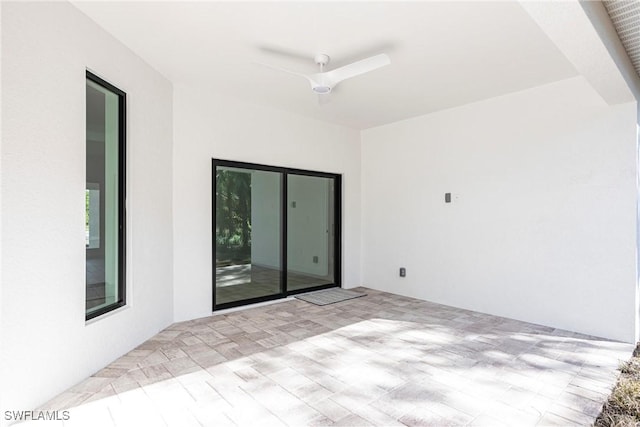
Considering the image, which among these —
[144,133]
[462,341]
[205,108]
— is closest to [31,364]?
[144,133]

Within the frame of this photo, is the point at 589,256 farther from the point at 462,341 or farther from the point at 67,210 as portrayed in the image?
the point at 67,210

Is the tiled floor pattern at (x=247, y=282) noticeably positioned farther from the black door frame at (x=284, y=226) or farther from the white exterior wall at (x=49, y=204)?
the white exterior wall at (x=49, y=204)

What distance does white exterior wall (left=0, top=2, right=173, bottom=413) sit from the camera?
1938 millimetres

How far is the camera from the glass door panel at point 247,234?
13.9 ft

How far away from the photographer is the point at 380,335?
341cm

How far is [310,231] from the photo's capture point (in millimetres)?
5297

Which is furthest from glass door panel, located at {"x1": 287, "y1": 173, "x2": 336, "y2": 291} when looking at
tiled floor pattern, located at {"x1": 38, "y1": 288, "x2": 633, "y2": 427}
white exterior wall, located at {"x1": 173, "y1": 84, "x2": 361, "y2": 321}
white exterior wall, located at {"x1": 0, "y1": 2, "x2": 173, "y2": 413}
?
white exterior wall, located at {"x1": 0, "y1": 2, "x2": 173, "y2": 413}

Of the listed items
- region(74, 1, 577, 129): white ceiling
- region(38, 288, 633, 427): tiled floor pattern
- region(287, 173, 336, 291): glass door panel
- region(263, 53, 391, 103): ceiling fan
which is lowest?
region(38, 288, 633, 427): tiled floor pattern

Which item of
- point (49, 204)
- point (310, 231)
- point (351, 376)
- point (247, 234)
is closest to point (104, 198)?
point (49, 204)

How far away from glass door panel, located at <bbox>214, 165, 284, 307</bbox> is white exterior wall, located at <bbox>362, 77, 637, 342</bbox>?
1790 mm

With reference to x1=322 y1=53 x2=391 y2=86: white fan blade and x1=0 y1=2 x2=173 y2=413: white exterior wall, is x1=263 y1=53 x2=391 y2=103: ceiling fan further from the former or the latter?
x1=0 y1=2 x2=173 y2=413: white exterior wall

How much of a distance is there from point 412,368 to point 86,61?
338 cm

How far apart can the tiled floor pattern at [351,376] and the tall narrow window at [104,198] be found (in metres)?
0.62

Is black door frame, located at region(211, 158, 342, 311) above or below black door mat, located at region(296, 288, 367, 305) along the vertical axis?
above
